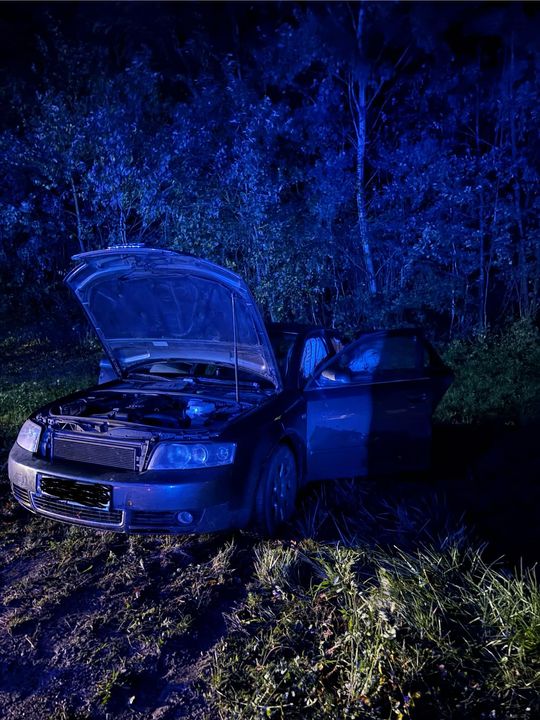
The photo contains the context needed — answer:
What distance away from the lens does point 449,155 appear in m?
10.6

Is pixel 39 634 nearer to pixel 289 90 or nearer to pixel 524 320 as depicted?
pixel 524 320

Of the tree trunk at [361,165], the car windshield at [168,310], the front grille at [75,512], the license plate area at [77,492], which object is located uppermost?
the tree trunk at [361,165]

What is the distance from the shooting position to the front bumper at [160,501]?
3250mm

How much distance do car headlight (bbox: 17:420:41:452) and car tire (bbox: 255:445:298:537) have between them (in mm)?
1522

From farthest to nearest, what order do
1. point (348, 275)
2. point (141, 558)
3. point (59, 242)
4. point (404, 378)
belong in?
point (59, 242) < point (348, 275) < point (404, 378) < point (141, 558)

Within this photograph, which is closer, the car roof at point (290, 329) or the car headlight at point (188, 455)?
the car headlight at point (188, 455)

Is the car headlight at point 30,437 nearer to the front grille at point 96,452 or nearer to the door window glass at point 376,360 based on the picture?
the front grille at point 96,452

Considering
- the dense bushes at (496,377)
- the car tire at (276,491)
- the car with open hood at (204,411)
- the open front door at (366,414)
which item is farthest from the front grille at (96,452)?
the dense bushes at (496,377)

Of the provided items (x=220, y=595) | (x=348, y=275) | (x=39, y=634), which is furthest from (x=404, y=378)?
(x=348, y=275)

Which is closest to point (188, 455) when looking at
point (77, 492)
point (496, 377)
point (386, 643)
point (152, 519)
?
point (152, 519)

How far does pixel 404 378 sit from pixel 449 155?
23.9 ft

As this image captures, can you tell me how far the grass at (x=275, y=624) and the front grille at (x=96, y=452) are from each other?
63 cm

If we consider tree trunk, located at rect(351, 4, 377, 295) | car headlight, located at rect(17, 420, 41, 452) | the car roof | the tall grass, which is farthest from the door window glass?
tree trunk, located at rect(351, 4, 377, 295)

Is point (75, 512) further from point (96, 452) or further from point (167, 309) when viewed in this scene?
point (167, 309)
